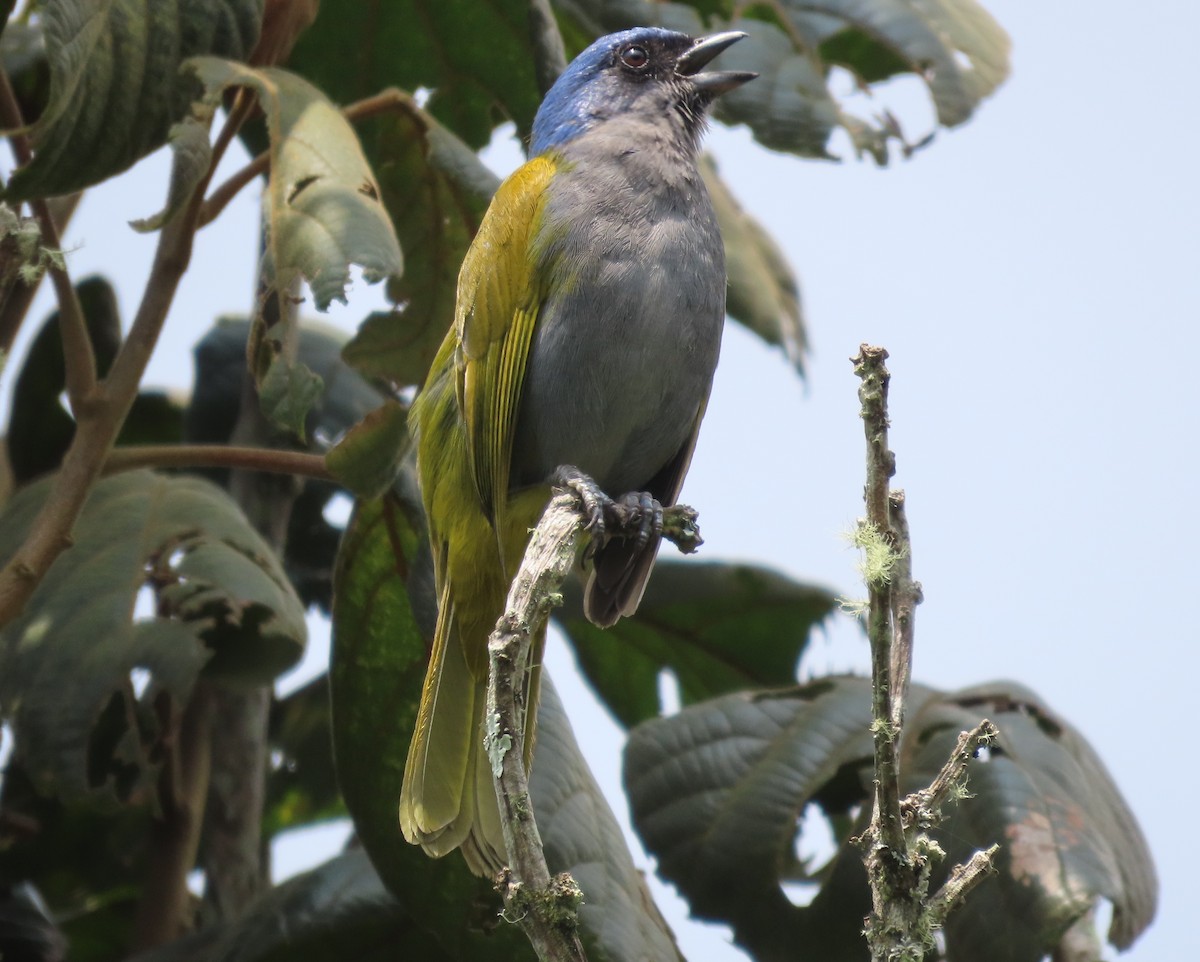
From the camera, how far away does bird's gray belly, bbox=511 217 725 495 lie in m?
2.74

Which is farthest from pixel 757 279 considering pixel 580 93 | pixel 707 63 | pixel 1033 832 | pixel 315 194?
pixel 1033 832

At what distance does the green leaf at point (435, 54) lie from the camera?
3.59m

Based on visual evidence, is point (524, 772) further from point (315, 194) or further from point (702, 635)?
point (702, 635)

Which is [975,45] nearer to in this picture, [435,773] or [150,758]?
[435,773]

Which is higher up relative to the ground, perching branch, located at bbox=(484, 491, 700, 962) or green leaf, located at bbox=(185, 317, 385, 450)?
perching branch, located at bbox=(484, 491, 700, 962)

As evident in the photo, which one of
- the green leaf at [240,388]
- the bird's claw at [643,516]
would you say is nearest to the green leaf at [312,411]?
the green leaf at [240,388]

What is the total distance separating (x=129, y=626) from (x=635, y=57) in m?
1.72

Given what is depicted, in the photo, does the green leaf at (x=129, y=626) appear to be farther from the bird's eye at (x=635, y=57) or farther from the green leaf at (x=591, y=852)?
the bird's eye at (x=635, y=57)

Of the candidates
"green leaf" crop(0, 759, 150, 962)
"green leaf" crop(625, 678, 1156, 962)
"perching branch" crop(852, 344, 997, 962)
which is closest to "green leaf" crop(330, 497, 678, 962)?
"green leaf" crop(625, 678, 1156, 962)

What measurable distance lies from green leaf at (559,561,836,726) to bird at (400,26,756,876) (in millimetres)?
864

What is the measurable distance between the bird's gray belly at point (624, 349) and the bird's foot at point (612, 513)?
152 mm

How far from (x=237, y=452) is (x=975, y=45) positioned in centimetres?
203

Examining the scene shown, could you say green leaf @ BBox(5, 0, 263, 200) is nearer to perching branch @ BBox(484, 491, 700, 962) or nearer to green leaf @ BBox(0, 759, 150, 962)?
perching branch @ BBox(484, 491, 700, 962)

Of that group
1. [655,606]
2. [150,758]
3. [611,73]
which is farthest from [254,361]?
[655,606]
